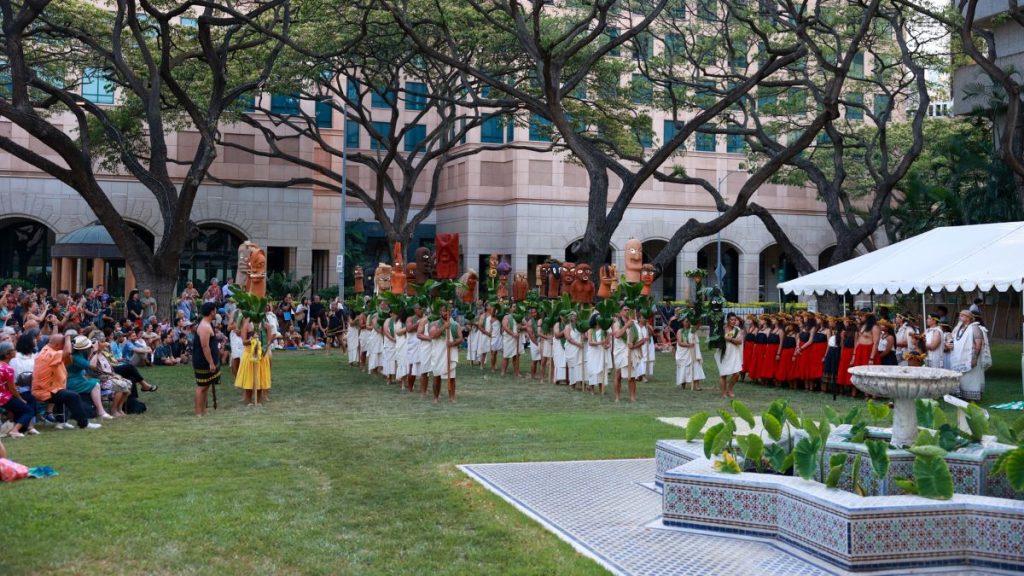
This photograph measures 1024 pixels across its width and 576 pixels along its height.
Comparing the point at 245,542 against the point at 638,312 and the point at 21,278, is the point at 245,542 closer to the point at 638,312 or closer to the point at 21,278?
the point at 638,312

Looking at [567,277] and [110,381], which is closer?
[110,381]

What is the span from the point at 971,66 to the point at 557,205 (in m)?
21.4

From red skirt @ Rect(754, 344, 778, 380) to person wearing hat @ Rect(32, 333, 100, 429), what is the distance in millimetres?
13892

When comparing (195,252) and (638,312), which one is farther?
(195,252)

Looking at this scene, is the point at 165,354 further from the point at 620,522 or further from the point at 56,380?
the point at 620,522

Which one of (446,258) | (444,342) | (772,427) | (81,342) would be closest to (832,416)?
(772,427)

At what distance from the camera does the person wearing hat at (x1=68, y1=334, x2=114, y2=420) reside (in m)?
13.7

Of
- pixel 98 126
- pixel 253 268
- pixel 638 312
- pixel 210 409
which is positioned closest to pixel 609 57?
pixel 98 126

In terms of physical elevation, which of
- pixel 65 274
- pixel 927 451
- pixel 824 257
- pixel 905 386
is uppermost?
pixel 824 257

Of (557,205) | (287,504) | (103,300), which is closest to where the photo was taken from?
(287,504)

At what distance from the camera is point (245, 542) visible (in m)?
7.39

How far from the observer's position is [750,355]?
21922 millimetres

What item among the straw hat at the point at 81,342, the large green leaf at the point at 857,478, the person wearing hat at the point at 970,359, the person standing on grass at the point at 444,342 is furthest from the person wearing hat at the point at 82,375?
the person wearing hat at the point at 970,359

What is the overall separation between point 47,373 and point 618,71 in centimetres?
2518
